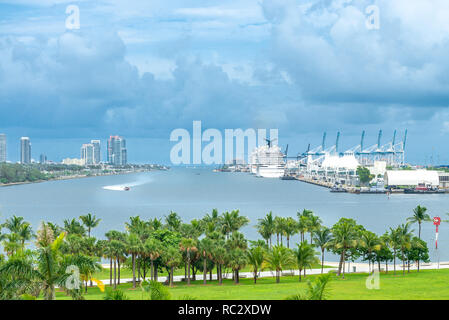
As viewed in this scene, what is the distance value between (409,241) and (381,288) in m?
8.02

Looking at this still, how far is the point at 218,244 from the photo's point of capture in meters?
24.8

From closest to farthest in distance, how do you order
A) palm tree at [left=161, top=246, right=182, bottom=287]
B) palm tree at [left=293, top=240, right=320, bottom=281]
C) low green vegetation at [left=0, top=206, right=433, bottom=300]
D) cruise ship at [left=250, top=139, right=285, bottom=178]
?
low green vegetation at [left=0, top=206, right=433, bottom=300] < palm tree at [left=161, top=246, right=182, bottom=287] < palm tree at [left=293, top=240, right=320, bottom=281] < cruise ship at [left=250, top=139, right=285, bottom=178]

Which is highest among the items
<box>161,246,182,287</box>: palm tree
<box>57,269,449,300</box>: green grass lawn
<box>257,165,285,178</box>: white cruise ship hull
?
<box>161,246,182,287</box>: palm tree

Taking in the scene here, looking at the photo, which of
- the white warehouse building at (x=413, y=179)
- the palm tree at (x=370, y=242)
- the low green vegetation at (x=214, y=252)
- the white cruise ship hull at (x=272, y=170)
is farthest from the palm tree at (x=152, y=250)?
the white cruise ship hull at (x=272, y=170)

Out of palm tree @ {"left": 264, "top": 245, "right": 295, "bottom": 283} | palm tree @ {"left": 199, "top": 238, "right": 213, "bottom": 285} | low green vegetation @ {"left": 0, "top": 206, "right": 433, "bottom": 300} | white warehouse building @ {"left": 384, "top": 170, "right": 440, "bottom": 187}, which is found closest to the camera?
low green vegetation @ {"left": 0, "top": 206, "right": 433, "bottom": 300}

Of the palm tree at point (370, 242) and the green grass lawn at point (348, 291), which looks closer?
the green grass lawn at point (348, 291)

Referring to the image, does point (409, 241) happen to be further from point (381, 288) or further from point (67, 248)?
point (67, 248)

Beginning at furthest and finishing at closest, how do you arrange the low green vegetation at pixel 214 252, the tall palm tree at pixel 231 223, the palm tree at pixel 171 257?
1. the tall palm tree at pixel 231 223
2. the palm tree at pixel 171 257
3. the low green vegetation at pixel 214 252

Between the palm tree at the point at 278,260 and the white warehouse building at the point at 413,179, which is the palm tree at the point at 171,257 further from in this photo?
the white warehouse building at the point at 413,179

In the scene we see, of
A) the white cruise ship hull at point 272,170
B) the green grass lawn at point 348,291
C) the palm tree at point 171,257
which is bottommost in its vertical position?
the white cruise ship hull at point 272,170

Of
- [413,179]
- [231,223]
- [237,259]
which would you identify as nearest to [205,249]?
[237,259]

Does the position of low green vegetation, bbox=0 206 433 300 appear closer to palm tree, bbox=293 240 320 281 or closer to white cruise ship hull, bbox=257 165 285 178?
palm tree, bbox=293 240 320 281

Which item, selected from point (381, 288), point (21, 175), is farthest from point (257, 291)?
point (21, 175)

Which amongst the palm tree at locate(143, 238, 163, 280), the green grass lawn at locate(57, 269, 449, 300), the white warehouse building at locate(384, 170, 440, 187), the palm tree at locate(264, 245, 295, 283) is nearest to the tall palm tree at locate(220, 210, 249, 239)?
the green grass lawn at locate(57, 269, 449, 300)
